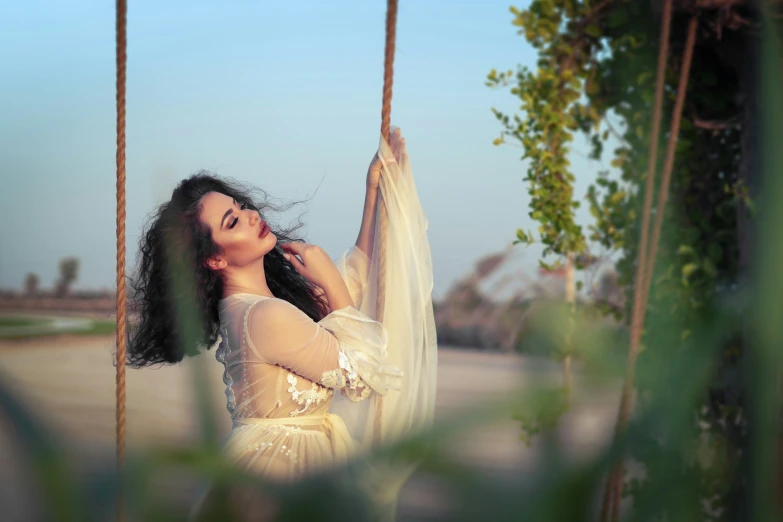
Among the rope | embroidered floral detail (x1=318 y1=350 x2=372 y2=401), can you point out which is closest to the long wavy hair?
embroidered floral detail (x1=318 y1=350 x2=372 y2=401)

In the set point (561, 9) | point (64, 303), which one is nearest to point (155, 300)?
point (561, 9)

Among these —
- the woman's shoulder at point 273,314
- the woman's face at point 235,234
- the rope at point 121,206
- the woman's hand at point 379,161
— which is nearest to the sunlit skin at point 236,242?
the woman's face at point 235,234

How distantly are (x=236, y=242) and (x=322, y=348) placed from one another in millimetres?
265

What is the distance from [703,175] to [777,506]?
5.40 feet

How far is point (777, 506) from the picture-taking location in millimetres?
215

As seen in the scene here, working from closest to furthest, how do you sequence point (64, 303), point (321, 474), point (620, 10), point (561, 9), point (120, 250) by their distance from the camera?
point (321, 474), point (120, 250), point (620, 10), point (561, 9), point (64, 303)

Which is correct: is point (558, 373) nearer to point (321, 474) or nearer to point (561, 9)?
point (321, 474)

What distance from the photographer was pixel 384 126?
47.6 inches

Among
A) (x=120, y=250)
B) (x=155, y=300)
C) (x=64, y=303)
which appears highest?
(x=120, y=250)

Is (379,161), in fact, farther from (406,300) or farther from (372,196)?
(406,300)

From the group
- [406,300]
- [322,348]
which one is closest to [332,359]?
[322,348]

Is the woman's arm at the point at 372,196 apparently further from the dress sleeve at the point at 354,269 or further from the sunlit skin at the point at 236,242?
the sunlit skin at the point at 236,242

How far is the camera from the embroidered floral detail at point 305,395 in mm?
1453

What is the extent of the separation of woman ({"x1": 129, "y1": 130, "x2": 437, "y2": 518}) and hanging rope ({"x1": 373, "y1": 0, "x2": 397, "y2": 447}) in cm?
2
